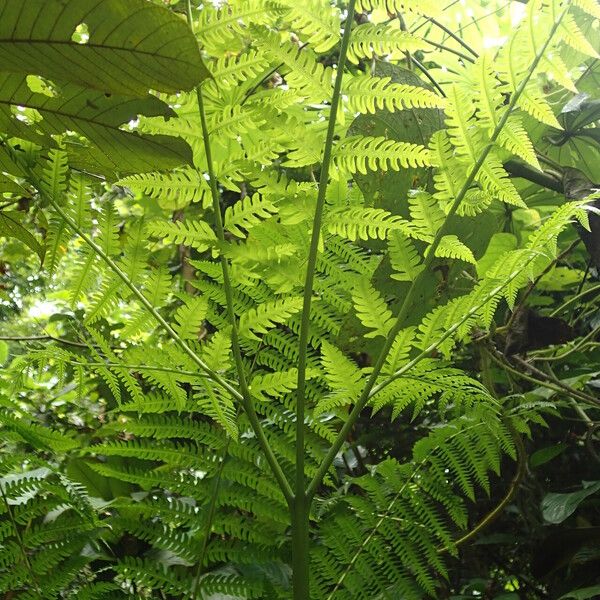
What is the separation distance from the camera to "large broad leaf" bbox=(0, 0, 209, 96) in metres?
0.65

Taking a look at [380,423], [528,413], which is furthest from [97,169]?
[380,423]

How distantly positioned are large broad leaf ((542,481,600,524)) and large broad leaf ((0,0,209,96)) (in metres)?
0.98

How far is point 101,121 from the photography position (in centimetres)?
83

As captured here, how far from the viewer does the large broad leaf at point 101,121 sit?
81 cm

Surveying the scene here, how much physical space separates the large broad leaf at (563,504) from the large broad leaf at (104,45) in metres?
0.98

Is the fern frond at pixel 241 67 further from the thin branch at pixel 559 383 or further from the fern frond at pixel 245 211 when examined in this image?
the thin branch at pixel 559 383

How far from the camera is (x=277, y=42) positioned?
2.68 feet

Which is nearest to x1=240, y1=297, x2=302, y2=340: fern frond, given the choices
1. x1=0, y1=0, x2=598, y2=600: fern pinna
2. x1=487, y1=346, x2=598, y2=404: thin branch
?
x1=0, y1=0, x2=598, y2=600: fern pinna

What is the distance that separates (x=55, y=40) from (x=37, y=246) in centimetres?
42

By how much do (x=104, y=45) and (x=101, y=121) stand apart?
170mm

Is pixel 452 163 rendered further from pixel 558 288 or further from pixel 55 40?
pixel 558 288

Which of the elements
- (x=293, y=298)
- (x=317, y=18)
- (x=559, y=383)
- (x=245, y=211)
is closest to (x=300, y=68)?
(x=317, y=18)

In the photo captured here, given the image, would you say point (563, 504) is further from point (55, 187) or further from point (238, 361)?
point (55, 187)

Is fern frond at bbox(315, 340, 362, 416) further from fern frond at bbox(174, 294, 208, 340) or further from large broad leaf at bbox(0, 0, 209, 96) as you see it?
large broad leaf at bbox(0, 0, 209, 96)
